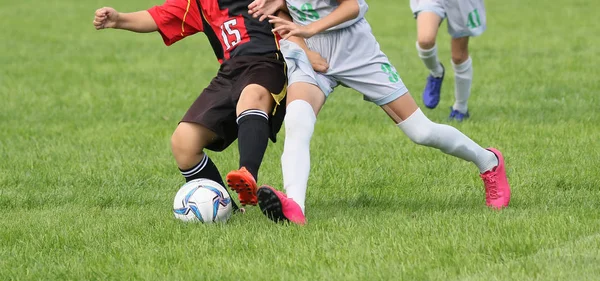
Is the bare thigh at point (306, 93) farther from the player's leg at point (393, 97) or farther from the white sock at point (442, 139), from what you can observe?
the white sock at point (442, 139)

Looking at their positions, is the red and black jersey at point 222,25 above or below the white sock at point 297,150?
above

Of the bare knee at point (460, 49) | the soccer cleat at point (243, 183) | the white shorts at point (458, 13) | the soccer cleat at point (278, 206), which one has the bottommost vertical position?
the bare knee at point (460, 49)

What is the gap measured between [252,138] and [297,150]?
0.23 meters

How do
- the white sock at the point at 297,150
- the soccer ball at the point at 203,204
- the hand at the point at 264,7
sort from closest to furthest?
the white sock at the point at 297,150 → the soccer ball at the point at 203,204 → the hand at the point at 264,7

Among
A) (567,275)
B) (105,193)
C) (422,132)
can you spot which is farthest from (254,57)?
(567,275)

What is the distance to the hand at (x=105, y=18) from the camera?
17.9 ft

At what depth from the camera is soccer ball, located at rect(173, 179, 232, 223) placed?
5.09 metres

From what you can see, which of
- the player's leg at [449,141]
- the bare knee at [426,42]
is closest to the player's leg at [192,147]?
the player's leg at [449,141]

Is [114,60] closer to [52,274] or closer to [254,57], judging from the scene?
[254,57]

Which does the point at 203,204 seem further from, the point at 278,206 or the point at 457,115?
the point at 457,115

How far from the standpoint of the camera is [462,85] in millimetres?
8695

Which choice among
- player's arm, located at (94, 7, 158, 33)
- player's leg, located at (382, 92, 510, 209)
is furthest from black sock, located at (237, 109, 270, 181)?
player's arm, located at (94, 7, 158, 33)

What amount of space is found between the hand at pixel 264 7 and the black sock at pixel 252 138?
0.51 meters

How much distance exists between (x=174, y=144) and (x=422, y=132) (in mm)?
1276
